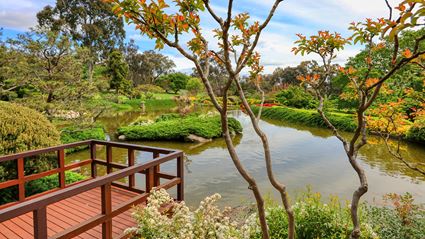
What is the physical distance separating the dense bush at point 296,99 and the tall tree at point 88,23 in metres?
16.4

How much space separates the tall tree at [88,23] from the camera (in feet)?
72.9

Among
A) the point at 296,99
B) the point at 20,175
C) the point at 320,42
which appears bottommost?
the point at 20,175

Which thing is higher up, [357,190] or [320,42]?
[320,42]

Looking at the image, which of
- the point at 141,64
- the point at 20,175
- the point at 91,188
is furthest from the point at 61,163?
the point at 141,64

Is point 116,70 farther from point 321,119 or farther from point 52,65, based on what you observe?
point 321,119

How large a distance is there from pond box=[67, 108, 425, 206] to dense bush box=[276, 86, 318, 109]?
11169 millimetres

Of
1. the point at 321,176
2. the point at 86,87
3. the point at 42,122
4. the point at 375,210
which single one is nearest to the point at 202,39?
the point at 375,210

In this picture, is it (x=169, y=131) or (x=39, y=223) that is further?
(x=169, y=131)

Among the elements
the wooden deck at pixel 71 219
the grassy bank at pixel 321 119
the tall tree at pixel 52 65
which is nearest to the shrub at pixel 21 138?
the wooden deck at pixel 71 219

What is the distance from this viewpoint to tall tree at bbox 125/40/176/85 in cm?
4128

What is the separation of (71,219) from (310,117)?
51.3 feet

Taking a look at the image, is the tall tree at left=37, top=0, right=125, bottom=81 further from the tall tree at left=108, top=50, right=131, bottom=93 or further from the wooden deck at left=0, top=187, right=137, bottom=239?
the wooden deck at left=0, top=187, right=137, bottom=239

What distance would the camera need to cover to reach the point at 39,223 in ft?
6.23

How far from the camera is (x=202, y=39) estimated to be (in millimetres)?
1941
